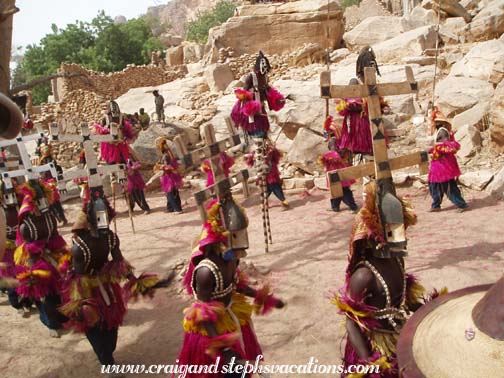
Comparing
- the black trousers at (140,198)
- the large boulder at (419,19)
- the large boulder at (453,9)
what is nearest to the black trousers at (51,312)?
the black trousers at (140,198)

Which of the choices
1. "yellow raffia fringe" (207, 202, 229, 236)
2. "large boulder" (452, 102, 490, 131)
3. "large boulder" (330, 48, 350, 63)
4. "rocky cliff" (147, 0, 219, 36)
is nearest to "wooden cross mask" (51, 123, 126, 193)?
"yellow raffia fringe" (207, 202, 229, 236)

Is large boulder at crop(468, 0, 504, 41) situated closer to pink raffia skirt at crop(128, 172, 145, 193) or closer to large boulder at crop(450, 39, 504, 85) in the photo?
large boulder at crop(450, 39, 504, 85)

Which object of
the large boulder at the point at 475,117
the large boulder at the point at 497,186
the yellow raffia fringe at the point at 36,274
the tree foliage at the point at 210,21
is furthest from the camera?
the tree foliage at the point at 210,21

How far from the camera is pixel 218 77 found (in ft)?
67.1

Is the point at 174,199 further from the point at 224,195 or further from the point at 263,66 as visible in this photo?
the point at 224,195

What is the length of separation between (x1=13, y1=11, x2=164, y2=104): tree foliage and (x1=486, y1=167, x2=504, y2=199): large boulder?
97.7ft

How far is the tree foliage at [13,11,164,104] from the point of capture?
33469 mm

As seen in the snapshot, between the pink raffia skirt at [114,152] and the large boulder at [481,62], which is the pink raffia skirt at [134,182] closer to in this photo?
the pink raffia skirt at [114,152]

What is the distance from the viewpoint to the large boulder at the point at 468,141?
9719mm

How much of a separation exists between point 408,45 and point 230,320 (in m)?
15.9

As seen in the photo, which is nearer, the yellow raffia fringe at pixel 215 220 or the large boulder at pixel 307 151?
the yellow raffia fringe at pixel 215 220

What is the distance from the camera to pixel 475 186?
8680 millimetres

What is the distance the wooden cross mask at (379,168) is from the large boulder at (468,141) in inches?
290

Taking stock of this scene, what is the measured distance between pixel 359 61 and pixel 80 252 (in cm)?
467
